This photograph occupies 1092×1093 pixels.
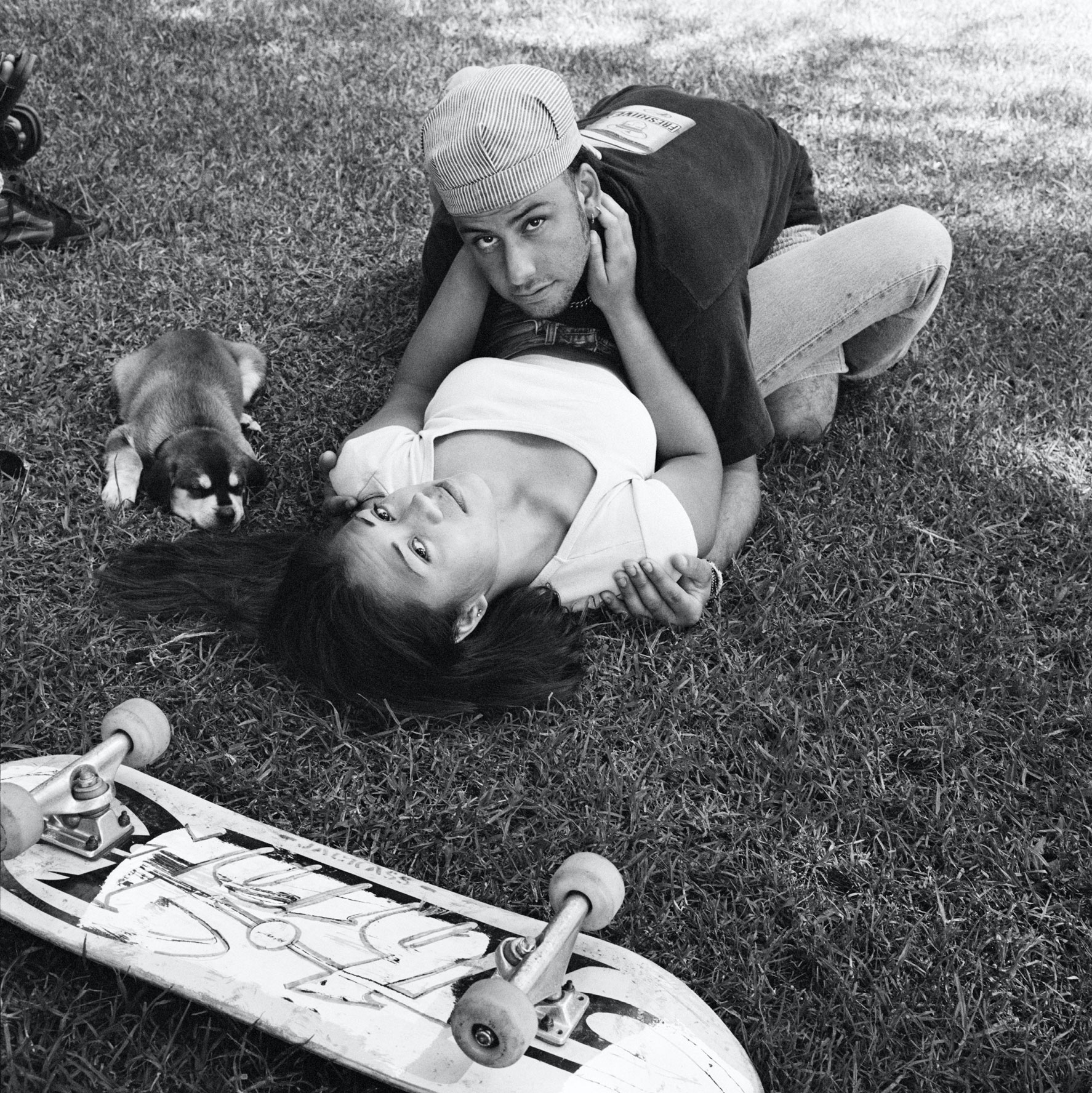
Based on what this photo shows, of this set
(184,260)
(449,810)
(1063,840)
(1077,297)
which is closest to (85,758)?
(449,810)

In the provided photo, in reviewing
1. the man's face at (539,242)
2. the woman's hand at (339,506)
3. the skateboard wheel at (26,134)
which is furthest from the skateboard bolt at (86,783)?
the skateboard wheel at (26,134)

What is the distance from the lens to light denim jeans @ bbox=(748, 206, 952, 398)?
278 centimetres

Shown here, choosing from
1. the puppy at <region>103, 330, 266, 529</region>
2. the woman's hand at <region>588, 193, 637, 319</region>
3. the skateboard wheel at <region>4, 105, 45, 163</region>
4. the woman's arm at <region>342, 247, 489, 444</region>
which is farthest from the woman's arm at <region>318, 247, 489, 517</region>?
the skateboard wheel at <region>4, 105, 45, 163</region>

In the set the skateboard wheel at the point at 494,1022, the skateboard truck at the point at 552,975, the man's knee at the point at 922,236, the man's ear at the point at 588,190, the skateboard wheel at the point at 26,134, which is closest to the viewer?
the skateboard wheel at the point at 494,1022

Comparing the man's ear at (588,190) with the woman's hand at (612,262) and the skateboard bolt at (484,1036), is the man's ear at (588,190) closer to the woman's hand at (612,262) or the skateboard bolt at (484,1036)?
the woman's hand at (612,262)

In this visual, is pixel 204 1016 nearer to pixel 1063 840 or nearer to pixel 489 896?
pixel 489 896

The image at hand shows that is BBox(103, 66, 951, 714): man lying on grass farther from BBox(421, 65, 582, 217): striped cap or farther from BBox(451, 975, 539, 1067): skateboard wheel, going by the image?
BBox(451, 975, 539, 1067): skateboard wheel

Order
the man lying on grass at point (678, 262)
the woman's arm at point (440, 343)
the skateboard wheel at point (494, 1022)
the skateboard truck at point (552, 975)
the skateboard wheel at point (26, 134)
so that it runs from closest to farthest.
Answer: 1. the skateboard wheel at point (494, 1022)
2. the skateboard truck at point (552, 975)
3. the man lying on grass at point (678, 262)
4. the woman's arm at point (440, 343)
5. the skateboard wheel at point (26, 134)

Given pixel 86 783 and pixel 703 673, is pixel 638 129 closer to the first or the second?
pixel 703 673

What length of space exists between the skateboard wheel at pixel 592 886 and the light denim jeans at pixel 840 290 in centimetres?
167

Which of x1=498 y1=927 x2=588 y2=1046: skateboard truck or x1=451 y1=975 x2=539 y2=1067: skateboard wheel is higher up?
x1=451 y1=975 x2=539 y2=1067: skateboard wheel

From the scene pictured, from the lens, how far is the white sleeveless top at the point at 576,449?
2305 mm

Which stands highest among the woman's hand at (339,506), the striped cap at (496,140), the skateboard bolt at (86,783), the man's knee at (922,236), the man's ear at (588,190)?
the striped cap at (496,140)

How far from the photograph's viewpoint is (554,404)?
244cm
